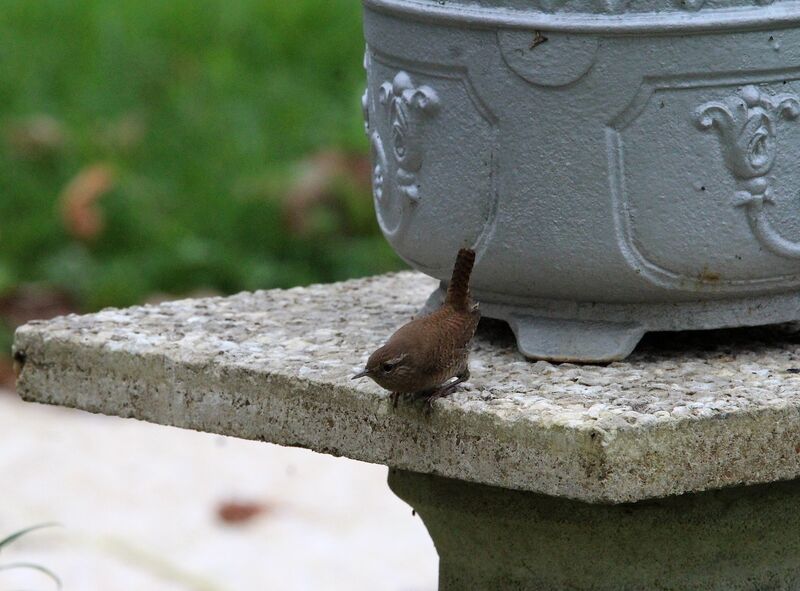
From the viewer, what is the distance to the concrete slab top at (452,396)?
2428 millimetres

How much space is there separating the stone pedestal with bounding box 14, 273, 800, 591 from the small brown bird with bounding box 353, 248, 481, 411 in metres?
0.04

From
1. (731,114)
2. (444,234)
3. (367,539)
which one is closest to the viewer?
(731,114)

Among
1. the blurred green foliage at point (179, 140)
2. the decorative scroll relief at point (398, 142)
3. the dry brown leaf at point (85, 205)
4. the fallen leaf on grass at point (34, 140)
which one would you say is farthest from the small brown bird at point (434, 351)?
the fallen leaf on grass at point (34, 140)

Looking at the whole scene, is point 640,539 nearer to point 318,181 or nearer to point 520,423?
point 520,423

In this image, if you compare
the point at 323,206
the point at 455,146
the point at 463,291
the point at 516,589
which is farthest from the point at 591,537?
the point at 323,206

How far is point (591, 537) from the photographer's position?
9.16 ft

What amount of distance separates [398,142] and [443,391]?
0.45m

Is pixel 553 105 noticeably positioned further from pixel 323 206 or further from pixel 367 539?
pixel 323 206

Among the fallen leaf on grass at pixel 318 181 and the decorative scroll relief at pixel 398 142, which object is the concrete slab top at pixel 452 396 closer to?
the decorative scroll relief at pixel 398 142

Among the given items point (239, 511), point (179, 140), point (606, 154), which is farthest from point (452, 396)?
point (179, 140)

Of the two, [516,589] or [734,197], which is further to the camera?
[516,589]

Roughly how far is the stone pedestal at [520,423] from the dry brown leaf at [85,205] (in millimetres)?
2843

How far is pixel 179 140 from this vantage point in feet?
20.9

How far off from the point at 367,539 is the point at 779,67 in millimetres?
2408
